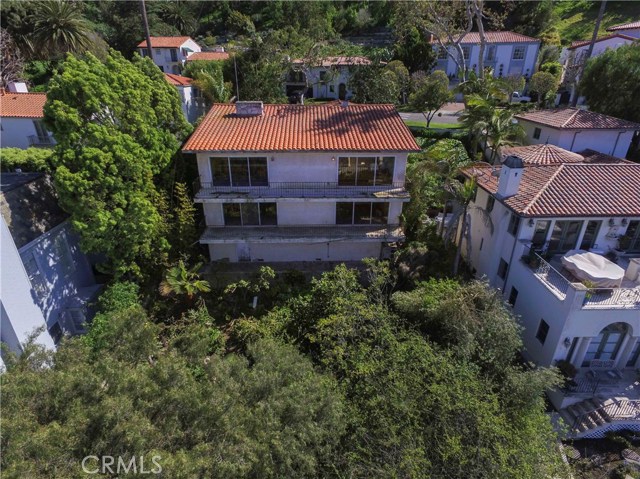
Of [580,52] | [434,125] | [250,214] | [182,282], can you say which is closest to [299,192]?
[250,214]

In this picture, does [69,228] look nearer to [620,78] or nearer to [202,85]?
[202,85]

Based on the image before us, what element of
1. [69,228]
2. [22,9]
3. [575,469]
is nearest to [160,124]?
[69,228]

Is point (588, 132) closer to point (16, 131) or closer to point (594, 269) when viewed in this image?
point (594, 269)

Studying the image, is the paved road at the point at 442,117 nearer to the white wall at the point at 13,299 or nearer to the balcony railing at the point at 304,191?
the balcony railing at the point at 304,191

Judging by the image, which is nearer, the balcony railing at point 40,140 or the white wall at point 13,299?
the white wall at point 13,299

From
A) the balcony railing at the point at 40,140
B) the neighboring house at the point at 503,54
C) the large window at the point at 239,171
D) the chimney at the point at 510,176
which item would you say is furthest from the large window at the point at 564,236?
the neighboring house at the point at 503,54

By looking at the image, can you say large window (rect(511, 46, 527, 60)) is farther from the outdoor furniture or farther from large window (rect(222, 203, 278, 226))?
large window (rect(222, 203, 278, 226))
